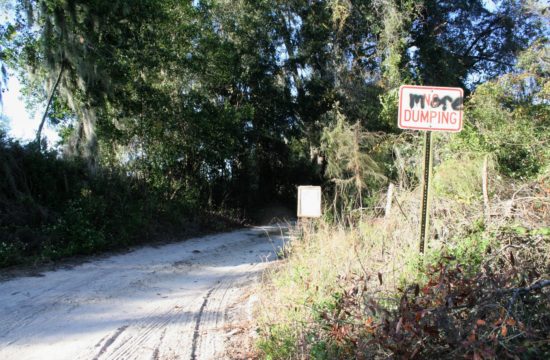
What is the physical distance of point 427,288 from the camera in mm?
3100

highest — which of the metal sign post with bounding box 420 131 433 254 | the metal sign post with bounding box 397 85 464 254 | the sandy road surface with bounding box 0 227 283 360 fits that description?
the metal sign post with bounding box 397 85 464 254

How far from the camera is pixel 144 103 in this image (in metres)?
15.8

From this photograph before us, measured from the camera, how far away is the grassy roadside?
2.79m

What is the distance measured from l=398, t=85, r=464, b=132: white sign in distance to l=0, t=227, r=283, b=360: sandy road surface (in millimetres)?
2952

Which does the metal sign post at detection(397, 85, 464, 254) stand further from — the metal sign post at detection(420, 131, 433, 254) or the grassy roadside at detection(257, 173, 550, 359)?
the grassy roadside at detection(257, 173, 550, 359)

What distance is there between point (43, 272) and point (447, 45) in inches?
783

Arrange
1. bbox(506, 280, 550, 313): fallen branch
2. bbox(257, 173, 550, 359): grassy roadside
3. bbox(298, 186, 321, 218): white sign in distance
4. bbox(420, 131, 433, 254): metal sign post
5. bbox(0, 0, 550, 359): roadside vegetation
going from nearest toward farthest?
bbox(257, 173, 550, 359): grassy roadside
bbox(506, 280, 550, 313): fallen branch
bbox(0, 0, 550, 359): roadside vegetation
bbox(420, 131, 433, 254): metal sign post
bbox(298, 186, 321, 218): white sign in distance

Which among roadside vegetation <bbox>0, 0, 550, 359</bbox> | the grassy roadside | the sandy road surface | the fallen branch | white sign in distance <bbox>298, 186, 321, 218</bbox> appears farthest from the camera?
white sign in distance <bbox>298, 186, 321, 218</bbox>

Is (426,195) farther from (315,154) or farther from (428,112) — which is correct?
(315,154)

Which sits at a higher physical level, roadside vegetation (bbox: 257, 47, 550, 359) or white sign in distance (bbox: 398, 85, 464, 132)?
white sign in distance (bbox: 398, 85, 464, 132)

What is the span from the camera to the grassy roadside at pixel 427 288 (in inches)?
110

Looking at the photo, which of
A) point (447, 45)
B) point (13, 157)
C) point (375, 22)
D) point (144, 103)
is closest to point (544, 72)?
point (375, 22)

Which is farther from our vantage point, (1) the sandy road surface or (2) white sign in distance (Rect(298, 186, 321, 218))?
A: (2) white sign in distance (Rect(298, 186, 321, 218))

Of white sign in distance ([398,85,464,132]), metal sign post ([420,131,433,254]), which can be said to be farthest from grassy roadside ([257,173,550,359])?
white sign in distance ([398,85,464,132])
